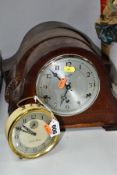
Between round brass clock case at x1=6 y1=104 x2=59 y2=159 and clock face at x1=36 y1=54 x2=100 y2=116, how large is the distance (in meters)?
0.08

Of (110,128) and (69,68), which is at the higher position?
(69,68)

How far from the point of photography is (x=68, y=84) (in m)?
0.85

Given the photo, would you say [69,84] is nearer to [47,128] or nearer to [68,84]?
[68,84]

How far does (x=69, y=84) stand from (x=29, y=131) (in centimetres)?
17

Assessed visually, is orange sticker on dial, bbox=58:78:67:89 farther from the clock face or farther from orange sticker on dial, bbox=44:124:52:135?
orange sticker on dial, bbox=44:124:52:135

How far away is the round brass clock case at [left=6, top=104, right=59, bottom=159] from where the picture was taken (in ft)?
2.50

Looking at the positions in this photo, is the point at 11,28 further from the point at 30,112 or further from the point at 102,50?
the point at 30,112

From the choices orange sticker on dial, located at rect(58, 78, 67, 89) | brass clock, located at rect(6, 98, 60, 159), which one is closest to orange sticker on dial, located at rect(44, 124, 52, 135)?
brass clock, located at rect(6, 98, 60, 159)

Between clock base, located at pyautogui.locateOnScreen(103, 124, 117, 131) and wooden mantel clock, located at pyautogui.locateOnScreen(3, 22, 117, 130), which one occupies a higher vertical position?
wooden mantel clock, located at pyautogui.locateOnScreen(3, 22, 117, 130)

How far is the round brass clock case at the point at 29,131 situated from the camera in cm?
76

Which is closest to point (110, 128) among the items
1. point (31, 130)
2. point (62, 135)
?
point (62, 135)

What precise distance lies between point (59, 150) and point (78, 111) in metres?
0.13

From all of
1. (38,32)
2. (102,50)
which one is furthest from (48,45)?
(102,50)

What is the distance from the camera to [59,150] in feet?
2.67
